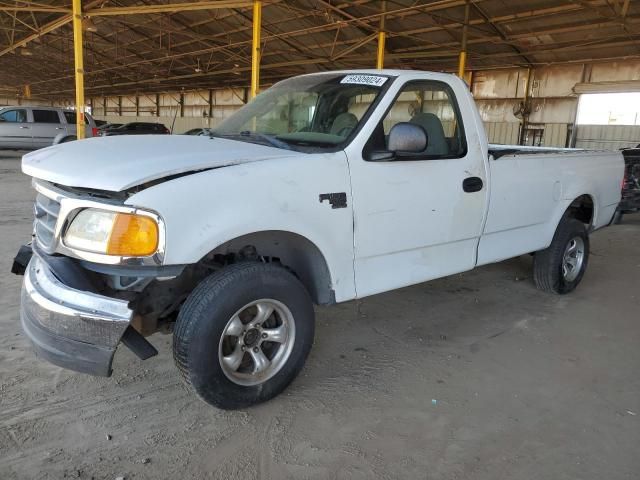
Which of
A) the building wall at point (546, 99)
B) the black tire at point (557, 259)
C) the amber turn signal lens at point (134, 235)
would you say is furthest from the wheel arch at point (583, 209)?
the building wall at point (546, 99)

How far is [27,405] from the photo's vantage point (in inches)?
107

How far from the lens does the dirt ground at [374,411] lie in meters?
2.36

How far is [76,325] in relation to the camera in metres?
2.24

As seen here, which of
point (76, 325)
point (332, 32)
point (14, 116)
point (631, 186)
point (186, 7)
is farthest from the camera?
point (332, 32)

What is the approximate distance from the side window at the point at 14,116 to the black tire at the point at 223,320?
57.2ft

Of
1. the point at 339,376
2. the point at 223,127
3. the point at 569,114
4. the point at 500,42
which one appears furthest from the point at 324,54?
the point at 339,376

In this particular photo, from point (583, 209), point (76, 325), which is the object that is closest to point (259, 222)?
point (76, 325)

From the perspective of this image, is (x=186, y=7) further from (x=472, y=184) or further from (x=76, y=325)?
(x=76, y=325)

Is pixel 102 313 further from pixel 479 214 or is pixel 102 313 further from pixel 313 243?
pixel 479 214

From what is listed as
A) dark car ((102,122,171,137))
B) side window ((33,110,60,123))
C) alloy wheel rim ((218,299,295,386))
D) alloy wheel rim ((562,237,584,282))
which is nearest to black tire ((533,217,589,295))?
alloy wheel rim ((562,237,584,282))

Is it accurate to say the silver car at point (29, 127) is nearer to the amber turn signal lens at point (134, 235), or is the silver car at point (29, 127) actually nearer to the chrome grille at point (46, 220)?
the chrome grille at point (46, 220)

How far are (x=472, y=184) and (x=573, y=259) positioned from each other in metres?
2.25

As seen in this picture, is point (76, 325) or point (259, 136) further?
point (259, 136)

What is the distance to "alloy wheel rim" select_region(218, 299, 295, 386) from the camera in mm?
2652
